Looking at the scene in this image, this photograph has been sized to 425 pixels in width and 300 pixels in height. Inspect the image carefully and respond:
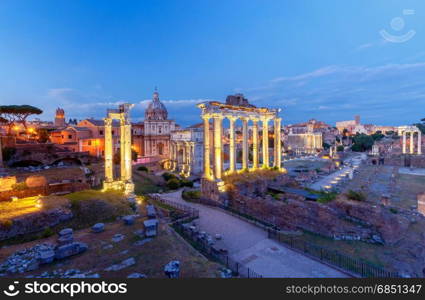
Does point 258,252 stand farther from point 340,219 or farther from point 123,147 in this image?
point 123,147

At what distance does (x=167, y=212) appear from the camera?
17984 mm

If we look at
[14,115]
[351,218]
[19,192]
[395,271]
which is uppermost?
[14,115]

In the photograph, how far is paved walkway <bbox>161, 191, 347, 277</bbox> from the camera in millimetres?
10426

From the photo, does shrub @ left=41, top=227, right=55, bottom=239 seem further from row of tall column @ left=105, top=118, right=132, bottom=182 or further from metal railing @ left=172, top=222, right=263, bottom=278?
row of tall column @ left=105, top=118, right=132, bottom=182

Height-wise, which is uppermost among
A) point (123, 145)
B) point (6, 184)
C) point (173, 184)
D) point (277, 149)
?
A: point (123, 145)

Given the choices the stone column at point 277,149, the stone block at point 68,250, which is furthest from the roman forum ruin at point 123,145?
the stone column at point 277,149

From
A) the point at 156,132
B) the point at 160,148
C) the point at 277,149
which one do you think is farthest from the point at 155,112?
the point at 277,149

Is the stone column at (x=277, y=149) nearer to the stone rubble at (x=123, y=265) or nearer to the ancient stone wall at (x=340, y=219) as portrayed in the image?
the ancient stone wall at (x=340, y=219)

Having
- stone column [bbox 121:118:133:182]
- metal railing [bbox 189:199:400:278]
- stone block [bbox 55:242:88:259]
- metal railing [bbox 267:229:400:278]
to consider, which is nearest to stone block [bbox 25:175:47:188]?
stone column [bbox 121:118:133:182]

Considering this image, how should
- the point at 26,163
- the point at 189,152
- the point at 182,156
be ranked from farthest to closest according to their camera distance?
the point at 182,156
the point at 189,152
the point at 26,163

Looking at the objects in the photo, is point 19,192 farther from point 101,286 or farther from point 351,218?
point 351,218

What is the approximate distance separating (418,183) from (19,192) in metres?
45.8

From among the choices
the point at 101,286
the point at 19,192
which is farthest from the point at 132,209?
the point at 101,286

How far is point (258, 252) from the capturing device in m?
12.3
